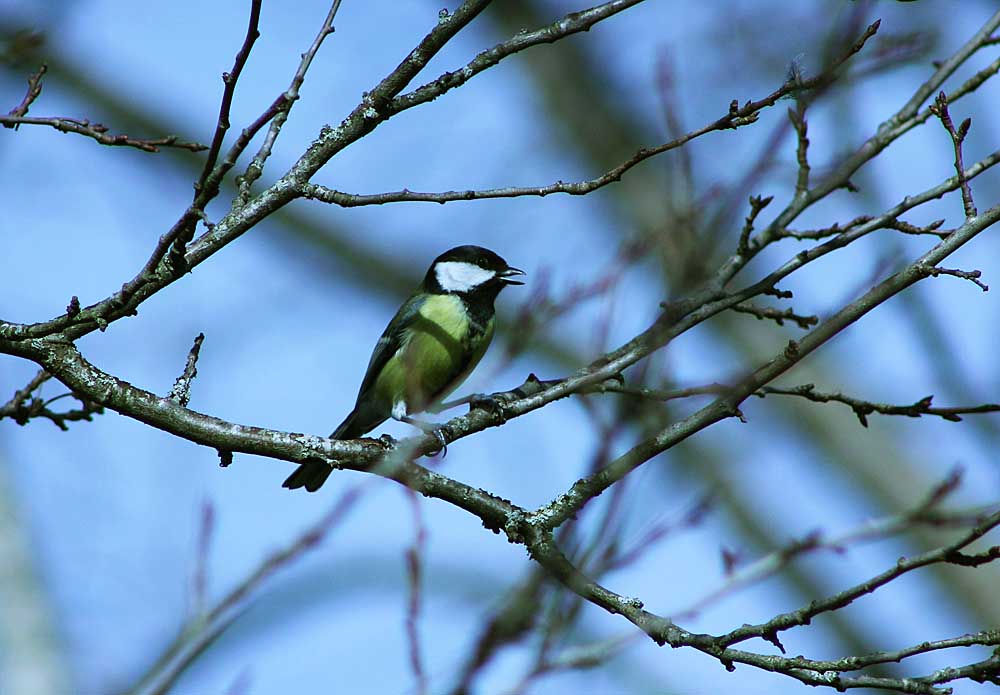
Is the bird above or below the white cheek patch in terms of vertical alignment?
below

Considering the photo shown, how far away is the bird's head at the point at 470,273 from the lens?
19.2ft

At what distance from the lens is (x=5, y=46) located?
3.67 m

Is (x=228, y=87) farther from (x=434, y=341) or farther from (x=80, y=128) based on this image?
(x=434, y=341)

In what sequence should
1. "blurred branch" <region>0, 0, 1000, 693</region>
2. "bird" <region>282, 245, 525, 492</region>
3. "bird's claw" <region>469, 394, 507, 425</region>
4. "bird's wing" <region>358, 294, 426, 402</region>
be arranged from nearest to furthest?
"blurred branch" <region>0, 0, 1000, 693</region>, "bird's claw" <region>469, 394, 507, 425</region>, "bird" <region>282, 245, 525, 492</region>, "bird's wing" <region>358, 294, 426, 402</region>

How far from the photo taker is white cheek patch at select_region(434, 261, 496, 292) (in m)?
5.85

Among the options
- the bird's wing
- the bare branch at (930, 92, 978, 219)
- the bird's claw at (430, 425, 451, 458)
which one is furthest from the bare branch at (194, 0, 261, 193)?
the bird's wing

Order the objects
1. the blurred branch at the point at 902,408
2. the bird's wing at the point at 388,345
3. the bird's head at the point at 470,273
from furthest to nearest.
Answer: the bird's head at the point at 470,273 → the bird's wing at the point at 388,345 → the blurred branch at the point at 902,408

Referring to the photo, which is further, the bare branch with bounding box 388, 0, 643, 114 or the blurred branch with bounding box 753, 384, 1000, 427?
the blurred branch with bounding box 753, 384, 1000, 427

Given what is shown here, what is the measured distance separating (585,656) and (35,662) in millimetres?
6495

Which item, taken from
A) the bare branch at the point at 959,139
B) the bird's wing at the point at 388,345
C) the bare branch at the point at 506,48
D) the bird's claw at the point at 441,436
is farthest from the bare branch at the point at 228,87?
the bird's wing at the point at 388,345

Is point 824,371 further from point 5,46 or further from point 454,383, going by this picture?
point 5,46

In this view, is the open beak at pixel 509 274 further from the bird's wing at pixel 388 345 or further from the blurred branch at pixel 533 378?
the blurred branch at pixel 533 378

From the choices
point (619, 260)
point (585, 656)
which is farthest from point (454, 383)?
point (585, 656)

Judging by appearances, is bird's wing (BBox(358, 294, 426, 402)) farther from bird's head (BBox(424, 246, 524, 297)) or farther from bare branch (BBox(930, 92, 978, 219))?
bare branch (BBox(930, 92, 978, 219))
